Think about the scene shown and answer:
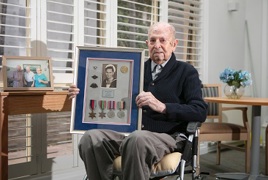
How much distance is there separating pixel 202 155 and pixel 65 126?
1992mm

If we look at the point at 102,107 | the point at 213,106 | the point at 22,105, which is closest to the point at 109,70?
the point at 102,107

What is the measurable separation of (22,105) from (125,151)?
0.81 metres

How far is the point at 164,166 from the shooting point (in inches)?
64.0

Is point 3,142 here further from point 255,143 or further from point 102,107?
point 255,143

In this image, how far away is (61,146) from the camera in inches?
108

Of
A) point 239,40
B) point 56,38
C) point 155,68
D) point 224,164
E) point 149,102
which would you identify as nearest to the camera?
point 149,102

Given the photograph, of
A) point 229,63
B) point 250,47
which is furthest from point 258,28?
point 229,63

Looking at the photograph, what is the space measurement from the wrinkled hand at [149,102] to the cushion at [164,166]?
0.87ft

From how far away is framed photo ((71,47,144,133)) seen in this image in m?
1.77

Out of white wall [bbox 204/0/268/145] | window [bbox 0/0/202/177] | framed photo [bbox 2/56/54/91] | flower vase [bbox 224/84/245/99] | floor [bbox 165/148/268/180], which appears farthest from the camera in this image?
white wall [bbox 204/0/268/145]

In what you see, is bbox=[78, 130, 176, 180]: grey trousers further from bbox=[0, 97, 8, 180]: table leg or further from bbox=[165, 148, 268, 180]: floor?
bbox=[165, 148, 268, 180]: floor

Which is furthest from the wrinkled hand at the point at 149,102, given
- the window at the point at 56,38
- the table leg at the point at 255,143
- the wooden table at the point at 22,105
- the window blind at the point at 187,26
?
the window blind at the point at 187,26

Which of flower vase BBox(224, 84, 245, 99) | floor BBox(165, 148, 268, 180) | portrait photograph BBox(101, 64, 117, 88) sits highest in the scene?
portrait photograph BBox(101, 64, 117, 88)

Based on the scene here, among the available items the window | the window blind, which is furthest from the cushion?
the window blind
